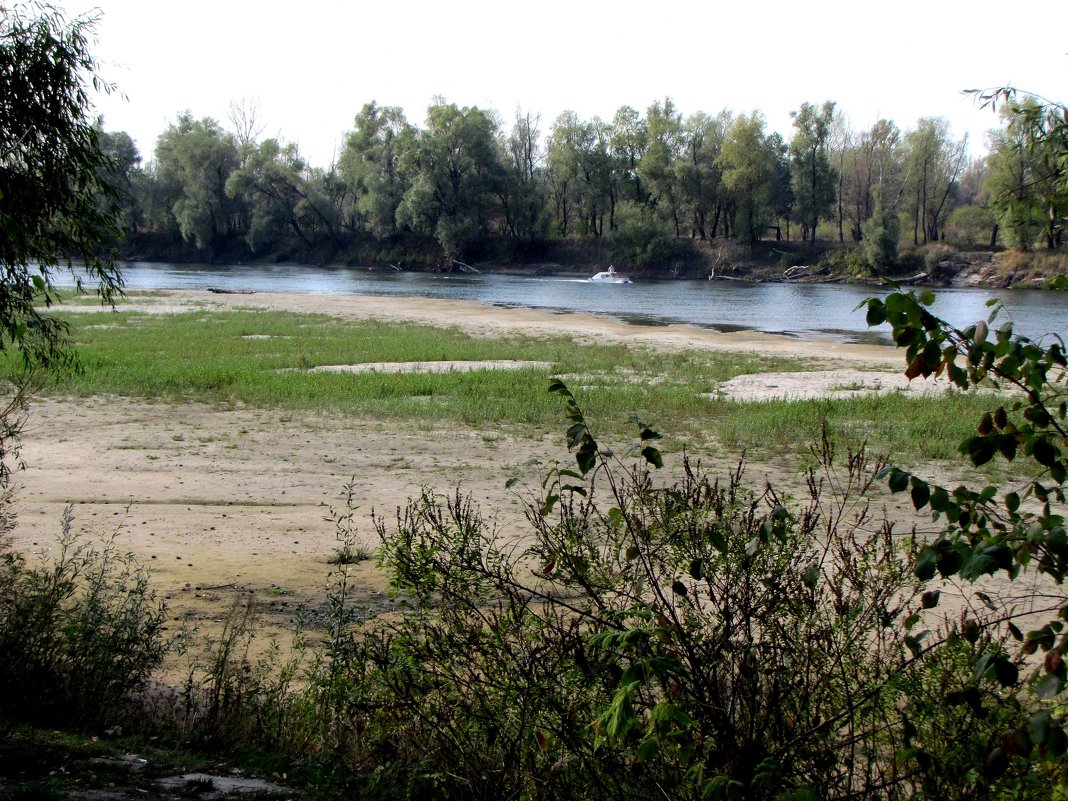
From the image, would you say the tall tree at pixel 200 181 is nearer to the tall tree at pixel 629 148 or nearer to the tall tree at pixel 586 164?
the tall tree at pixel 586 164

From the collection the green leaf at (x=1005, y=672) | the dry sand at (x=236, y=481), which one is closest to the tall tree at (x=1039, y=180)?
the green leaf at (x=1005, y=672)

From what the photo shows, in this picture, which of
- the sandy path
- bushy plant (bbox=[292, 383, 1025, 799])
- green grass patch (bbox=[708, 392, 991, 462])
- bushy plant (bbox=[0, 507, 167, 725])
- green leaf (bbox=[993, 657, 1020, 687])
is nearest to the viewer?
green leaf (bbox=[993, 657, 1020, 687])

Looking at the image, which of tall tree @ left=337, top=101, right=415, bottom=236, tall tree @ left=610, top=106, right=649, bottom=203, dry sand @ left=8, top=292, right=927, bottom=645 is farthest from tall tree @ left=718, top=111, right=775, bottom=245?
dry sand @ left=8, top=292, right=927, bottom=645

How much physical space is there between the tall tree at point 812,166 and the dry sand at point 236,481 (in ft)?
264

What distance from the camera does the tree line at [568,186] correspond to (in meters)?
97.0

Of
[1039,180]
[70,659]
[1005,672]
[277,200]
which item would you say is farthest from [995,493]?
[277,200]

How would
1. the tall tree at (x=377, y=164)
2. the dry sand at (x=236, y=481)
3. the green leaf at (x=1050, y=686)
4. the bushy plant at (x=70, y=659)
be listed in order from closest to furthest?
the green leaf at (x=1050, y=686)
the bushy plant at (x=70, y=659)
the dry sand at (x=236, y=481)
the tall tree at (x=377, y=164)

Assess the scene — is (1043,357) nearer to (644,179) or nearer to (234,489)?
(234,489)

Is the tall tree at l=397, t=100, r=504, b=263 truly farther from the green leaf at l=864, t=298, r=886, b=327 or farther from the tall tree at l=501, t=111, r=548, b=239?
the green leaf at l=864, t=298, r=886, b=327

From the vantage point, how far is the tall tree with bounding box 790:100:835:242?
96812mm

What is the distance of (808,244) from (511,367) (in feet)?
269

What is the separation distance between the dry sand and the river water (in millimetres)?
29334

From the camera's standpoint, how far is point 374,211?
103 m

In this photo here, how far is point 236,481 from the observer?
13.0 meters
